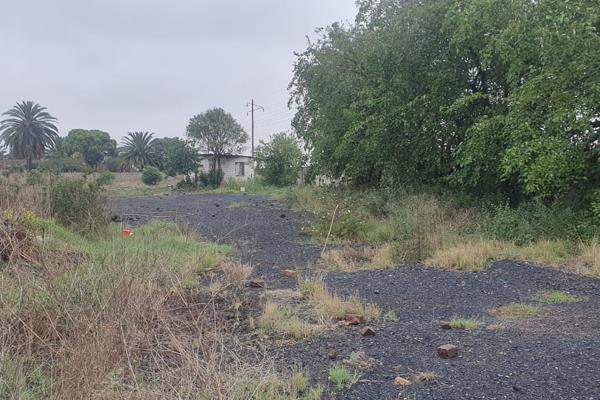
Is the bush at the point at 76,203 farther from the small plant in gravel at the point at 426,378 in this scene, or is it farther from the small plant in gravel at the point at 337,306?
Answer: the small plant in gravel at the point at 426,378

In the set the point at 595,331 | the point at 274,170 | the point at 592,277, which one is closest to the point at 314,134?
the point at 592,277

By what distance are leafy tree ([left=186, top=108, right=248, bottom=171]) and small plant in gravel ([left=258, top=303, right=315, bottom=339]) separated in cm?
4651

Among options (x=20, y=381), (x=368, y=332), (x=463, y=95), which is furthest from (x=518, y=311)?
(x=463, y=95)

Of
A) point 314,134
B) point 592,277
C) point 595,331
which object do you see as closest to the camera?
point 595,331

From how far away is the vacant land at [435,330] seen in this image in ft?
13.2

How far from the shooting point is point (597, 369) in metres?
4.26

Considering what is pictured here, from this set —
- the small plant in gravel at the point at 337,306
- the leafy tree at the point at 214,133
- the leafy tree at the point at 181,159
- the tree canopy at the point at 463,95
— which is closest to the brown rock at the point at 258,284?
the small plant in gravel at the point at 337,306

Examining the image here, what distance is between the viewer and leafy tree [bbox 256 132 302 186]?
40500 millimetres

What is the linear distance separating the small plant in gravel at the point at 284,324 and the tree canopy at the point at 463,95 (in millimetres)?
6596

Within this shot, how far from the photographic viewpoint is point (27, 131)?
49.7 m

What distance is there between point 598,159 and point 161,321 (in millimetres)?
9447

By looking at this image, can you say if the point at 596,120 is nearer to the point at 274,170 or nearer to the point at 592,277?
the point at 592,277

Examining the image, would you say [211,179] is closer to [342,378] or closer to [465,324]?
[465,324]

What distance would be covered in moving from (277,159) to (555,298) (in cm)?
3453
